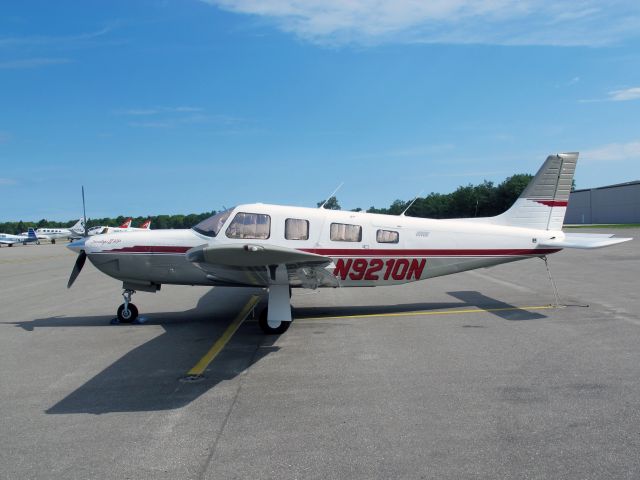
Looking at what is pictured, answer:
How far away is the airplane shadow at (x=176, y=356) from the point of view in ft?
15.8

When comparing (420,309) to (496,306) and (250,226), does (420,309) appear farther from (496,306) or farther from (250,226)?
(250,226)

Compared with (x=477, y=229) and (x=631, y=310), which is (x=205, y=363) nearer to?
(x=477, y=229)

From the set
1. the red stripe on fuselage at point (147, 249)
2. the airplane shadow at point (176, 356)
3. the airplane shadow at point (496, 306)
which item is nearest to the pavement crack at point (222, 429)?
the airplane shadow at point (176, 356)

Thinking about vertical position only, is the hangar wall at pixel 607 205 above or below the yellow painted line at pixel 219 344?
above

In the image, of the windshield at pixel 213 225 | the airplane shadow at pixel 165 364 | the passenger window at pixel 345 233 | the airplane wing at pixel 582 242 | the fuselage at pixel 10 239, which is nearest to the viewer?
the airplane shadow at pixel 165 364

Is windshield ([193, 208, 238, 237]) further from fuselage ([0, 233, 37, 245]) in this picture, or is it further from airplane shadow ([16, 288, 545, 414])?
fuselage ([0, 233, 37, 245])

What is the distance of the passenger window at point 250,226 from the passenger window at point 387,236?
2124mm

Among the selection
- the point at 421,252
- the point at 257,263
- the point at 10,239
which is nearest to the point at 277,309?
the point at 257,263

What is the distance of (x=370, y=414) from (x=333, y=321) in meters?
4.14

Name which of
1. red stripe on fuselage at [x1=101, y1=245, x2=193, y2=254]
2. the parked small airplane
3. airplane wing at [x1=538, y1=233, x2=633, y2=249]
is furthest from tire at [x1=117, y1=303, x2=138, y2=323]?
the parked small airplane

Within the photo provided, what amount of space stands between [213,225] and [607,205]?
82.5m

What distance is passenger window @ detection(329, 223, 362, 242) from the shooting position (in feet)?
27.5

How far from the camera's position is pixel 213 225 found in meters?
8.23

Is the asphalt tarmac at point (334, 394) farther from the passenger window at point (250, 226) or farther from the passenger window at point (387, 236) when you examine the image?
the passenger window at point (250, 226)
